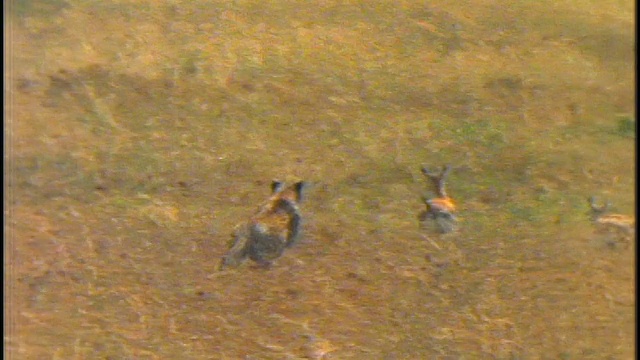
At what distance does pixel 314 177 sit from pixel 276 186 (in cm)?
18

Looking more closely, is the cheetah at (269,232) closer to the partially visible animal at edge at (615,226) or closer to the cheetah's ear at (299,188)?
the cheetah's ear at (299,188)

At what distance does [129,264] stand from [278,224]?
688 millimetres

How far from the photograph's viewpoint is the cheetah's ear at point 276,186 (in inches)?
99.6

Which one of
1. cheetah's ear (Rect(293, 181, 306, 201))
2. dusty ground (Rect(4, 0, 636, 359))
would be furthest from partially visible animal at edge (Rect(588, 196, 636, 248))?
cheetah's ear (Rect(293, 181, 306, 201))

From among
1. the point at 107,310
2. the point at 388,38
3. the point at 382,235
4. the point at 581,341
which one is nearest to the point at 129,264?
the point at 107,310

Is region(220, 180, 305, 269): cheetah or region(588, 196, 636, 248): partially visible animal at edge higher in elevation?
region(588, 196, 636, 248): partially visible animal at edge

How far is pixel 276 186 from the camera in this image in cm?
254

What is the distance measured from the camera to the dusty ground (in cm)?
246

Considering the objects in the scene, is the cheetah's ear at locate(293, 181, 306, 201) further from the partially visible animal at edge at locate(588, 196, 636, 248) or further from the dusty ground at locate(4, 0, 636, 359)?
the partially visible animal at edge at locate(588, 196, 636, 248)

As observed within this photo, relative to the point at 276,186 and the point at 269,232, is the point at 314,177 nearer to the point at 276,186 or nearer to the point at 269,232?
the point at 276,186

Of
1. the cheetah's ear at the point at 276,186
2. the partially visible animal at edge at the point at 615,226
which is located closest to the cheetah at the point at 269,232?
the cheetah's ear at the point at 276,186

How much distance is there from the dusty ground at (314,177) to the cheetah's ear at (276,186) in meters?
0.07

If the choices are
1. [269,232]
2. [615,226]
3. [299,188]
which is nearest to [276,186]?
[299,188]

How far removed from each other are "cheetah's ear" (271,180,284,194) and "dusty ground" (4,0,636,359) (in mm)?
69
